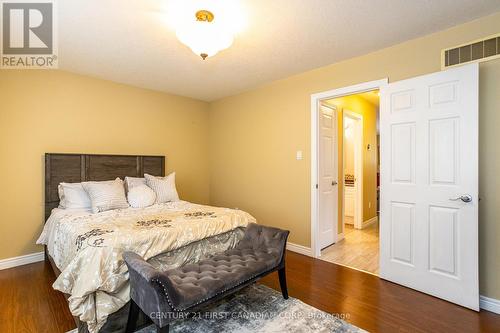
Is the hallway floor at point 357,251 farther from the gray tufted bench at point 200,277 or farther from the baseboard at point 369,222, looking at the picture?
the gray tufted bench at point 200,277

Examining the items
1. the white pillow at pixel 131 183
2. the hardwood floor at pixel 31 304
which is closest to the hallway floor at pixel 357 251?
the white pillow at pixel 131 183

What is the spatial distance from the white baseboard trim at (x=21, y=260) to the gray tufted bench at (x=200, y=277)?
2.28 meters

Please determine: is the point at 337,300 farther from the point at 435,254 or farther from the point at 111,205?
→ the point at 111,205

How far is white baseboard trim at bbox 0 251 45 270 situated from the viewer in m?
2.92

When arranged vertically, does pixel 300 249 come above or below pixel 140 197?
below

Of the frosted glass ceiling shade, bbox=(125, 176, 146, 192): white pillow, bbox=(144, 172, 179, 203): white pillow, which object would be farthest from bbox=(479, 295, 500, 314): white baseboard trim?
bbox=(125, 176, 146, 192): white pillow

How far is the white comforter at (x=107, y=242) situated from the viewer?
1.68 m

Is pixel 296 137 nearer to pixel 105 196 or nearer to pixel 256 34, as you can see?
pixel 256 34

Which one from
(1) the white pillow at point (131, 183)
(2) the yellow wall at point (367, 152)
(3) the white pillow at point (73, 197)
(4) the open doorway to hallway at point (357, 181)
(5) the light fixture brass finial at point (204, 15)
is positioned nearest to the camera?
(5) the light fixture brass finial at point (204, 15)

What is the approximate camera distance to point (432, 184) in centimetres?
232

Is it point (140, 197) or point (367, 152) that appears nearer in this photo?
point (140, 197)

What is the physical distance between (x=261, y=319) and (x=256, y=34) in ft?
8.22

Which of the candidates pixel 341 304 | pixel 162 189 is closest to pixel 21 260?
pixel 162 189

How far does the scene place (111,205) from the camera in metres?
2.88
